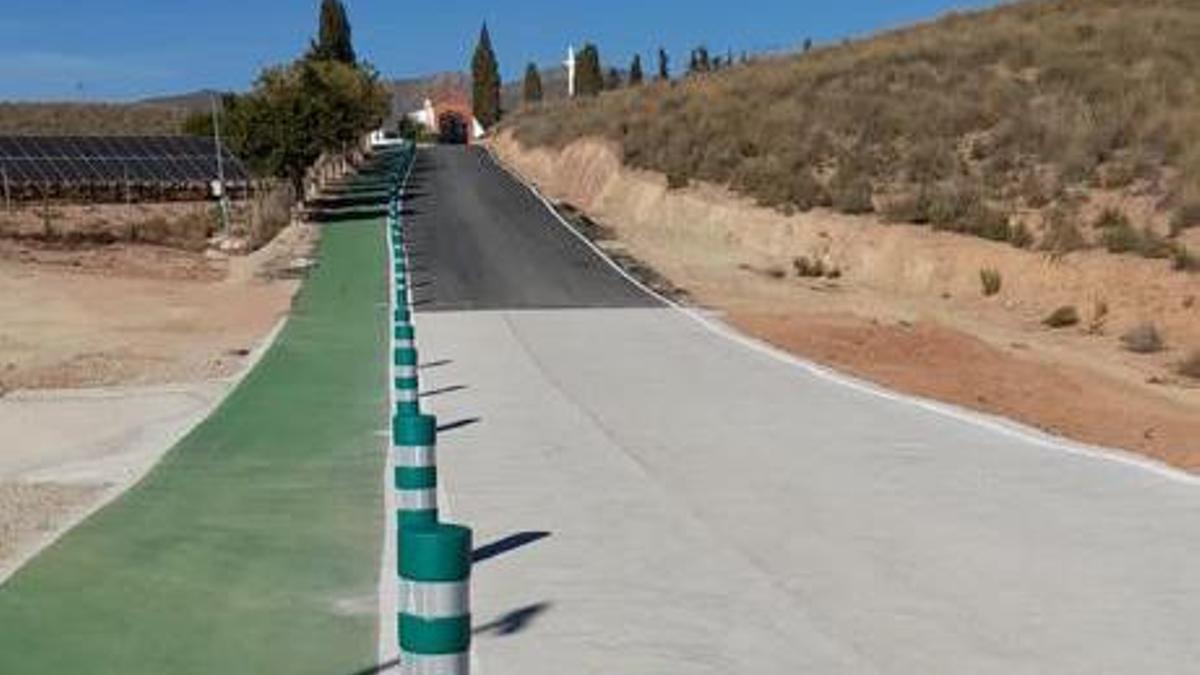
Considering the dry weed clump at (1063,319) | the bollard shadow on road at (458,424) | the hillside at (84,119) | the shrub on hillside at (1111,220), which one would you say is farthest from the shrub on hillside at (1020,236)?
the hillside at (84,119)

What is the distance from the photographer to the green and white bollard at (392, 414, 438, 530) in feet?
25.0

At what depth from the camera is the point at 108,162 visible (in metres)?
68.8

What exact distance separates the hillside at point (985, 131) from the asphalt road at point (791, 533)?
55.7ft

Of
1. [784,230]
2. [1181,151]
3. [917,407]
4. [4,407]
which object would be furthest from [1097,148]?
[4,407]

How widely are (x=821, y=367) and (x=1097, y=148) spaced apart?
21692 millimetres

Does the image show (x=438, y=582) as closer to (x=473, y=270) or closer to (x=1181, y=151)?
(x=473, y=270)

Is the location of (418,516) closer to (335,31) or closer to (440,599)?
(440,599)

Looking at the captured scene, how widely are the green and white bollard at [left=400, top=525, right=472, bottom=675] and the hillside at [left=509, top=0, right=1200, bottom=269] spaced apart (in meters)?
26.9

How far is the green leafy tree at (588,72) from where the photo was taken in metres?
121

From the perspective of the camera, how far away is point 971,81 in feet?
165

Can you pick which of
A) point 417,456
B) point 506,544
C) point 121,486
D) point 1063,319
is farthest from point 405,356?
point 1063,319

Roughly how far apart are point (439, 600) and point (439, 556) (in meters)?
0.11

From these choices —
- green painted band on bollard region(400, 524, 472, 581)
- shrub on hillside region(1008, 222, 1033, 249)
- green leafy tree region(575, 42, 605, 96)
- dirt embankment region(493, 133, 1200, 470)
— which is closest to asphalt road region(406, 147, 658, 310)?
dirt embankment region(493, 133, 1200, 470)

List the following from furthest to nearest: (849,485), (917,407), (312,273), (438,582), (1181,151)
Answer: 1. (1181,151)
2. (312,273)
3. (917,407)
4. (849,485)
5. (438,582)
